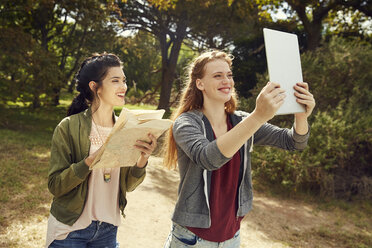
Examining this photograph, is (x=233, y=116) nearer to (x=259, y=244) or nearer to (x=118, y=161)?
(x=118, y=161)

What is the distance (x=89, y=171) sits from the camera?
5.55 ft

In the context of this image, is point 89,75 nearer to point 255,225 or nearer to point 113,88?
point 113,88

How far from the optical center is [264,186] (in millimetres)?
6574

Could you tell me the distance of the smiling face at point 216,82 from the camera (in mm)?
1715

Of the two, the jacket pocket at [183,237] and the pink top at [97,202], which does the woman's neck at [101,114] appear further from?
the jacket pocket at [183,237]

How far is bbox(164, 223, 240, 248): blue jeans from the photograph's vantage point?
5.34 ft

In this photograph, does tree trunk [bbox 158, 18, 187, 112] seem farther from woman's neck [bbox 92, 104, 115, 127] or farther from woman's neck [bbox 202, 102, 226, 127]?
woman's neck [bbox 202, 102, 226, 127]

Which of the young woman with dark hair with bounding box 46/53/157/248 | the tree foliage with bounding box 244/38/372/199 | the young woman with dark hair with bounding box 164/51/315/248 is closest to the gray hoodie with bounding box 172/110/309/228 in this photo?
the young woman with dark hair with bounding box 164/51/315/248

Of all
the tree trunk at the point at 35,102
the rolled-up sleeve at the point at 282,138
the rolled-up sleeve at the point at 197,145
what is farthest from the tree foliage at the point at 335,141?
the tree trunk at the point at 35,102

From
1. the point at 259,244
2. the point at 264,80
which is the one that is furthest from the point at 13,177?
the point at 264,80

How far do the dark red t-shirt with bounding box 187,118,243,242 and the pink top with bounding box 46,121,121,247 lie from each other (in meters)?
0.56

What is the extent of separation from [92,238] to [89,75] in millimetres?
1025

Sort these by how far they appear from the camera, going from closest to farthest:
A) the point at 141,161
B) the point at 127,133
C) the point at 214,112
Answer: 1. the point at 127,133
2. the point at 214,112
3. the point at 141,161

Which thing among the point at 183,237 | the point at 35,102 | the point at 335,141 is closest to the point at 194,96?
the point at 183,237
